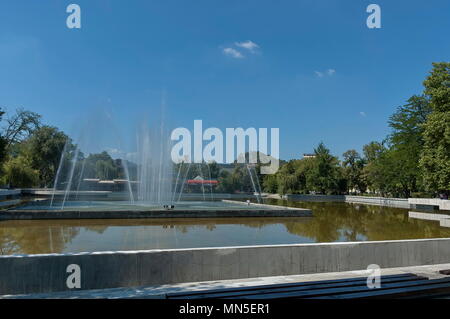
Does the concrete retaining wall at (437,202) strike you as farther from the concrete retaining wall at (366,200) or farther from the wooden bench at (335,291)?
the wooden bench at (335,291)

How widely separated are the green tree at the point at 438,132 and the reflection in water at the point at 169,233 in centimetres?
732

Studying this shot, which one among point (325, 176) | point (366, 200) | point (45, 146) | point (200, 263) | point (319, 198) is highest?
point (45, 146)

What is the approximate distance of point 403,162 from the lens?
36312 millimetres

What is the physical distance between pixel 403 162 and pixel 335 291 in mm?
35718

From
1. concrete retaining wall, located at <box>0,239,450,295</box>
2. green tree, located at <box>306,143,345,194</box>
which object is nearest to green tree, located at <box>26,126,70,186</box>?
green tree, located at <box>306,143,345,194</box>

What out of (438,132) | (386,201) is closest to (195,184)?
(386,201)

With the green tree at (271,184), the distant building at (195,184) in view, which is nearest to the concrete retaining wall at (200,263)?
the green tree at (271,184)

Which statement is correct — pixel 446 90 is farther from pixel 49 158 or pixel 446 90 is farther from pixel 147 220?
pixel 49 158

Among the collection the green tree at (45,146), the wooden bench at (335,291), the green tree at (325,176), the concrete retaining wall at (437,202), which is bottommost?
the concrete retaining wall at (437,202)

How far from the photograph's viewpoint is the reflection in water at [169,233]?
1056cm

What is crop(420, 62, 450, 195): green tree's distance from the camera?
23.3 metres

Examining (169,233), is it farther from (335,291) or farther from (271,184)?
(271,184)

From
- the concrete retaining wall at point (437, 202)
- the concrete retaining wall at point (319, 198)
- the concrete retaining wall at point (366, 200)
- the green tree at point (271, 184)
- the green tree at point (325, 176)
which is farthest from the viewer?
the green tree at point (271, 184)
